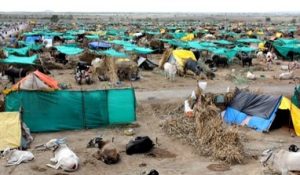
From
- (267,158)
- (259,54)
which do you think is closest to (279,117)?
(267,158)

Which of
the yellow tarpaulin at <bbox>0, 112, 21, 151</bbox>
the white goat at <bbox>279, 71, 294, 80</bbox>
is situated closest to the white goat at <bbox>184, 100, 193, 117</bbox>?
the yellow tarpaulin at <bbox>0, 112, 21, 151</bbox>

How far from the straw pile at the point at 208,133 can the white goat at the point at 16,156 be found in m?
4.99

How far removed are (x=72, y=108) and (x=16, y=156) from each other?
11.7 feet

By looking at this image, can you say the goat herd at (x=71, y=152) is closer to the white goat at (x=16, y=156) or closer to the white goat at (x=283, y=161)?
the white goat at (x=16, y=156)

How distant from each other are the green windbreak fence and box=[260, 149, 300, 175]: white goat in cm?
604

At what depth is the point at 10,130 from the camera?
13852 millimetres

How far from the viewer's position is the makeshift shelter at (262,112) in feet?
54.0

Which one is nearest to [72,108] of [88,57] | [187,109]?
[187,109]

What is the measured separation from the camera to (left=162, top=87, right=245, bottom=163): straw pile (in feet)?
43.7

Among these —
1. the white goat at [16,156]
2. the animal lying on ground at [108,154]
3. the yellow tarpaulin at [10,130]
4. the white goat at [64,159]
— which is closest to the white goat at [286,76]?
the animal lying on ground at [108,154]

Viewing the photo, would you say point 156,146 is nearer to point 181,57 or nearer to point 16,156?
point 16,156

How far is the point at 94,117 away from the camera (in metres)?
16.3

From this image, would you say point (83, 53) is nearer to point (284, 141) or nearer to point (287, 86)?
point (287, 86)

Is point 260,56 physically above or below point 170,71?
below
